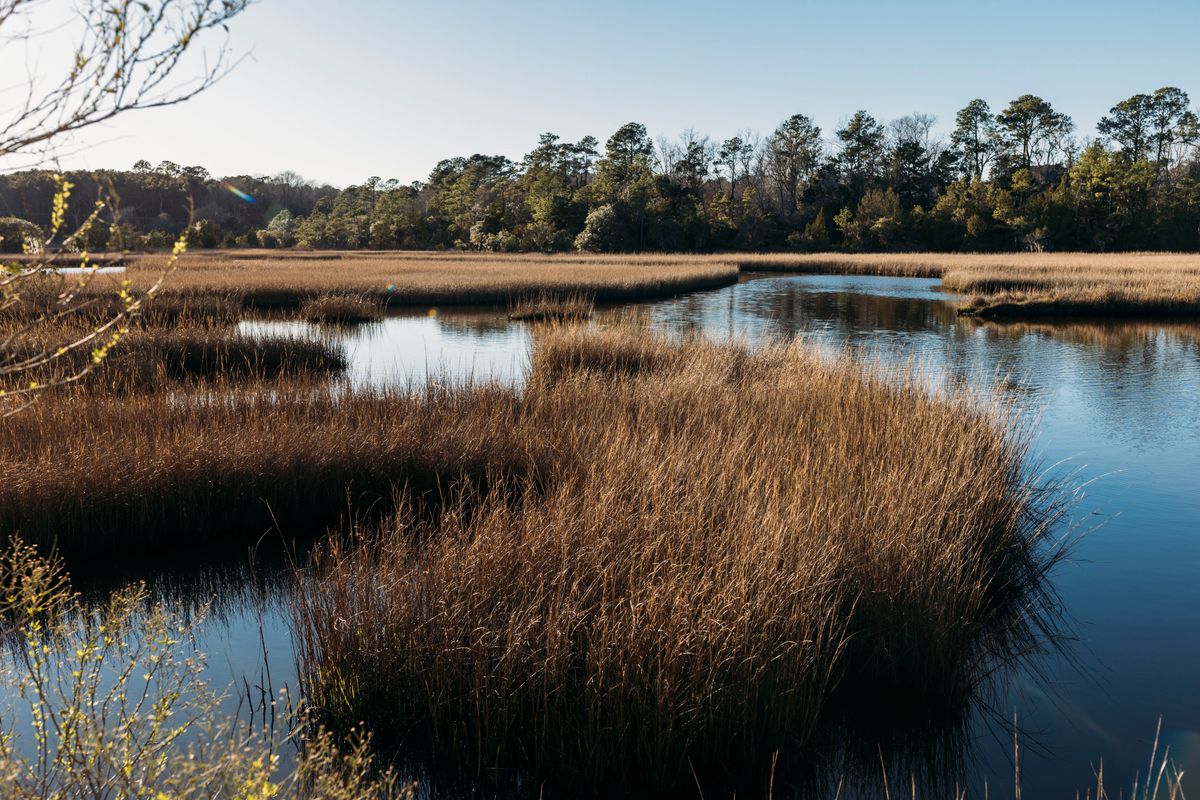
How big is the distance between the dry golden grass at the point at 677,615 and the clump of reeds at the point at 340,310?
16.4 meters

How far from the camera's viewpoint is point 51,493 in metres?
6.46

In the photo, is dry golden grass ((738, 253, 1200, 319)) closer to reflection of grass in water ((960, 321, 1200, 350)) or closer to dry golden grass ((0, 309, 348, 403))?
reflection of grass in water ((960, 321, 1200, 350))

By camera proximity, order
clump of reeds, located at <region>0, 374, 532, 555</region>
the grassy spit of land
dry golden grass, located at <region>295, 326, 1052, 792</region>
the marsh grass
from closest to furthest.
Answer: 1. dry golden grass, located at <region>295, 326, 1052, 792</region>
2. clump of reeds, located at <region>0, 374, 532, 555</region>
3. the marsh grass
4. the grassy spit of land

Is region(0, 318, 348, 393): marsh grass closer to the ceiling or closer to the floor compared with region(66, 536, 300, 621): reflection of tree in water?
closer to the ceiling

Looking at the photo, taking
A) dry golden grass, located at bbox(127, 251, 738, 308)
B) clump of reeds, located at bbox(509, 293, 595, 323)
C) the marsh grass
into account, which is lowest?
the marsh grass

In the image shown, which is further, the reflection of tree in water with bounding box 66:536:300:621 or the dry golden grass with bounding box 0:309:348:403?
the dry golden grass with bounding box 0:309:348:403

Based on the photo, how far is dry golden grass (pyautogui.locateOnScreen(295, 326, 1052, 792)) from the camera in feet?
13.3

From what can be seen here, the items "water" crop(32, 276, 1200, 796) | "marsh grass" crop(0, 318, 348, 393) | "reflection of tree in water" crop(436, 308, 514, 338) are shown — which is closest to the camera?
"water" crop(32, 276, 1200, 796)

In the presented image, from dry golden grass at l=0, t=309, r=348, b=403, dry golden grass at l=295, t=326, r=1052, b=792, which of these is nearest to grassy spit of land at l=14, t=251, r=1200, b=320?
dry golden grass at l=0, t=309, r=348, b=403

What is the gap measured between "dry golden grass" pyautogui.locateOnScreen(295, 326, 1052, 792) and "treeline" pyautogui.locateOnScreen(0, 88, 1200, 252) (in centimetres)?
4917

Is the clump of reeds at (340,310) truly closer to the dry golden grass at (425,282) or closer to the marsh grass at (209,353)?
the dry golden grass at (425,282)

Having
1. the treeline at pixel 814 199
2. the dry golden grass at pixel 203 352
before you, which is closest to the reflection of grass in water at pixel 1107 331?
the dry golden grass at pixel 203 352

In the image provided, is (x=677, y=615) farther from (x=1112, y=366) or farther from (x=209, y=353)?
(x=1112, y=366)

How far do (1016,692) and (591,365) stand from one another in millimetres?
7970
